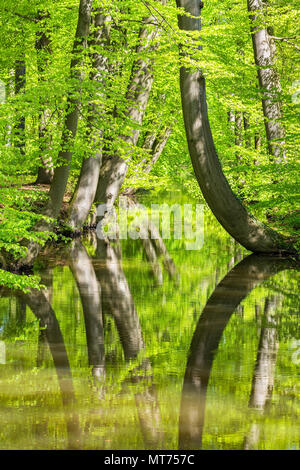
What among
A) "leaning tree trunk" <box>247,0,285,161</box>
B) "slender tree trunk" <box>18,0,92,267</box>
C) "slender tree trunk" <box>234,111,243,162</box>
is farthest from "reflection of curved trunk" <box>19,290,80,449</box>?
"slender tree trunk" <box>234,111,243,162</box>

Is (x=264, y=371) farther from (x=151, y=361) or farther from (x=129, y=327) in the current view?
(x=129, y=327)

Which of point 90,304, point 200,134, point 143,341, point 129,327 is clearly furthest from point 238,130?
point 143,341

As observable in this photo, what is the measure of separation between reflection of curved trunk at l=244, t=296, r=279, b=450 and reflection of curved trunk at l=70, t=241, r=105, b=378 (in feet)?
5.15

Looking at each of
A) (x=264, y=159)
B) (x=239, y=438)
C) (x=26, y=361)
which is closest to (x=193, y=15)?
(x=264, y=159)

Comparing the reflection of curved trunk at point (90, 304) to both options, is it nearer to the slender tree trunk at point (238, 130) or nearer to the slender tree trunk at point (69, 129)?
the slender tree trunk at point (69, 129)

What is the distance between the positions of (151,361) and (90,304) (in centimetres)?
314

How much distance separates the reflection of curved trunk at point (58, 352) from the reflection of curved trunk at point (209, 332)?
855mm

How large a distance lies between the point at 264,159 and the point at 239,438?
13820mm

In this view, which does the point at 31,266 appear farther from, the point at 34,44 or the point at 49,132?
the point at 34,44

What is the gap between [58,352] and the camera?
7516 mm

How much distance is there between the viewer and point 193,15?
547 inches

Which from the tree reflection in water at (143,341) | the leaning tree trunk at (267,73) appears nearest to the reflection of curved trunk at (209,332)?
the tree reflection in water at (143,341)

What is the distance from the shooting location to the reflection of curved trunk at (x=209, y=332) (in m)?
5.42

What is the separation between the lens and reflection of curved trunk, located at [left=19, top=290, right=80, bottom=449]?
5.30 meters
